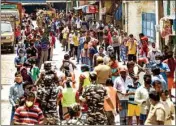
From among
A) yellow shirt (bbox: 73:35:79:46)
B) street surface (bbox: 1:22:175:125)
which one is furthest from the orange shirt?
yellow shirt (bbox: 73:35:79:46)

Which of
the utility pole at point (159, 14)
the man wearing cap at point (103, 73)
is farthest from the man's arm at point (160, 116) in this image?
the utility pole at point (159, 14)

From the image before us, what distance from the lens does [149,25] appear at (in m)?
28.0

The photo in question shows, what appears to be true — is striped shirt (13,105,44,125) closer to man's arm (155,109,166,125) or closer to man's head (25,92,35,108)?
man's head (25,92,35,108)

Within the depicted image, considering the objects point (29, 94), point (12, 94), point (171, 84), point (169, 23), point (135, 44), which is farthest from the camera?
point (169, 23)

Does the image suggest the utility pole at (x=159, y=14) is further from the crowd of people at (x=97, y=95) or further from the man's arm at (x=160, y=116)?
the man's arm at (x=160, y=116)

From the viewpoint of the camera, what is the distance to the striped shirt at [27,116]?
8641mm

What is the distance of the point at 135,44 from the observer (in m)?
19.7

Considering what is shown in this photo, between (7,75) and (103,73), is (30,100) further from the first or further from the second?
(7,75)

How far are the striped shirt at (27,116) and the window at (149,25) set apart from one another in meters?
18.2

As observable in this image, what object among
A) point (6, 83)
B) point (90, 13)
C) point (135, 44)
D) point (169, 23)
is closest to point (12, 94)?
point (6, 83)

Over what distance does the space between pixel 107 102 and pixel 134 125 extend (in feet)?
3.63

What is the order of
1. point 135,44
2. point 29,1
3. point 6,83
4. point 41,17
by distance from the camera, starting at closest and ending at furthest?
point 6,83 < point 135,44 < point 41,17 < point 29,1

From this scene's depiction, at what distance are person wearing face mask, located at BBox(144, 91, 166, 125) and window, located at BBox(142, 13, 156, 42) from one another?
59.3 feet

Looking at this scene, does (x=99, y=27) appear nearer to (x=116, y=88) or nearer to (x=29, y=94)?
(x=116, y=88)
